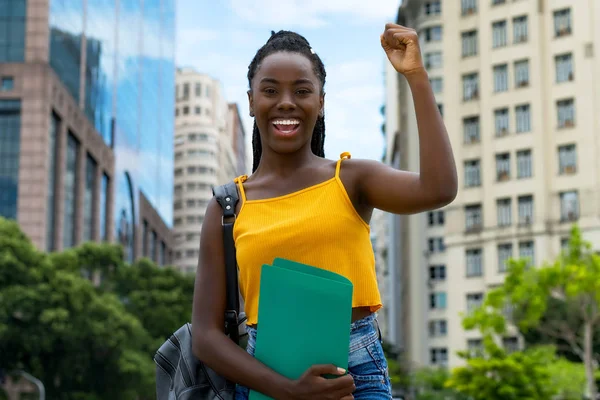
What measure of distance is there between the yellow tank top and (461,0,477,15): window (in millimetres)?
57574

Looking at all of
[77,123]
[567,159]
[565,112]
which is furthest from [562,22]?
[77,123]

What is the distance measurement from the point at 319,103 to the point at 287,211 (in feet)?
1.12

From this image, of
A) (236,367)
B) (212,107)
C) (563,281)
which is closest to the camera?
(236,367)

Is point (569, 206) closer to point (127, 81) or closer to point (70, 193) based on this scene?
point (70, 193)

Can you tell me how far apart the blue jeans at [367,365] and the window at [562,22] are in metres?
54.0

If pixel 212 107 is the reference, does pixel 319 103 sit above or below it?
below

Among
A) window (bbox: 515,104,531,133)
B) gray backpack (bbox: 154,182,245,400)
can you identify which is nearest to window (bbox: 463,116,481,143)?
window (bbox: 515,104,531,133)

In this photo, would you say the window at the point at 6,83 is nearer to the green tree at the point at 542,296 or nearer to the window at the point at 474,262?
the window at the point at 474,262

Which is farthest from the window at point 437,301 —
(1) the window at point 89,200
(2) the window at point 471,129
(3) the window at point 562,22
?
(1) the window at point 89,200

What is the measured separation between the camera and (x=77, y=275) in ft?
109

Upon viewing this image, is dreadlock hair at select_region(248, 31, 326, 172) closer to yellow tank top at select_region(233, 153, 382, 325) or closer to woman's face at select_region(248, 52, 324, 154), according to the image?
woman's face at select_region(248, 52, 324, 154)

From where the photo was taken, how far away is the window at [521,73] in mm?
55688

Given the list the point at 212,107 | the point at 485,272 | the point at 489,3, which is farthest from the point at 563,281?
the point at 212,107

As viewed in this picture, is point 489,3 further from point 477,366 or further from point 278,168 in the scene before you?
point 278,168
